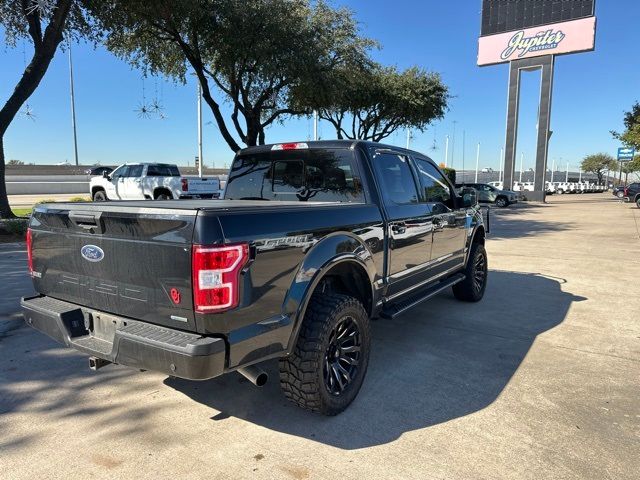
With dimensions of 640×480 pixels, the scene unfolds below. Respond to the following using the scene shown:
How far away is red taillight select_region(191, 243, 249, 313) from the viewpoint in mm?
2338

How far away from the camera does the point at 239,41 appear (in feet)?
45.0

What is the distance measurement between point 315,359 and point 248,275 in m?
0.80

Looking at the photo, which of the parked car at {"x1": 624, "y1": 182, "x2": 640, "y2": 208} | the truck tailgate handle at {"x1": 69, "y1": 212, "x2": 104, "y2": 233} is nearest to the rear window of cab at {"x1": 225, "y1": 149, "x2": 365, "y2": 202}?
the truck tailgate handle at {"x1": 69, "y1": 212, "x2": 104, "y2": 233}

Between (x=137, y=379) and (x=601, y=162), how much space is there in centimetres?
11156

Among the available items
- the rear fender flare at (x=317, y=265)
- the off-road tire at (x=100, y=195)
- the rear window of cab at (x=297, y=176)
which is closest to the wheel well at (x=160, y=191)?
the off-road tire at (x=100, y=195)

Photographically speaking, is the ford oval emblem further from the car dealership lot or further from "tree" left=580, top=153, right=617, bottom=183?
"tree" left=580, top=153, right=617, bottom=183

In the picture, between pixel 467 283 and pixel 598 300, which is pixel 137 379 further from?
pixel 598 300

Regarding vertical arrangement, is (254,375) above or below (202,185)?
below

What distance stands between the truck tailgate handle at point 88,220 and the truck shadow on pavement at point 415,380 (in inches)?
57.7

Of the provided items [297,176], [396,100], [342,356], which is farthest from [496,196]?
[342,356]

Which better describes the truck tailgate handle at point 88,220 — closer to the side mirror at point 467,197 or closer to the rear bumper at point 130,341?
the rear bumper at point 130,341

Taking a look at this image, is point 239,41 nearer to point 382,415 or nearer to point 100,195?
A: point 100,195

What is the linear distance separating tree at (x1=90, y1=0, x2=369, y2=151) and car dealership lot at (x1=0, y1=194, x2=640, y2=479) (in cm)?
1041

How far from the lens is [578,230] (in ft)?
50.3
